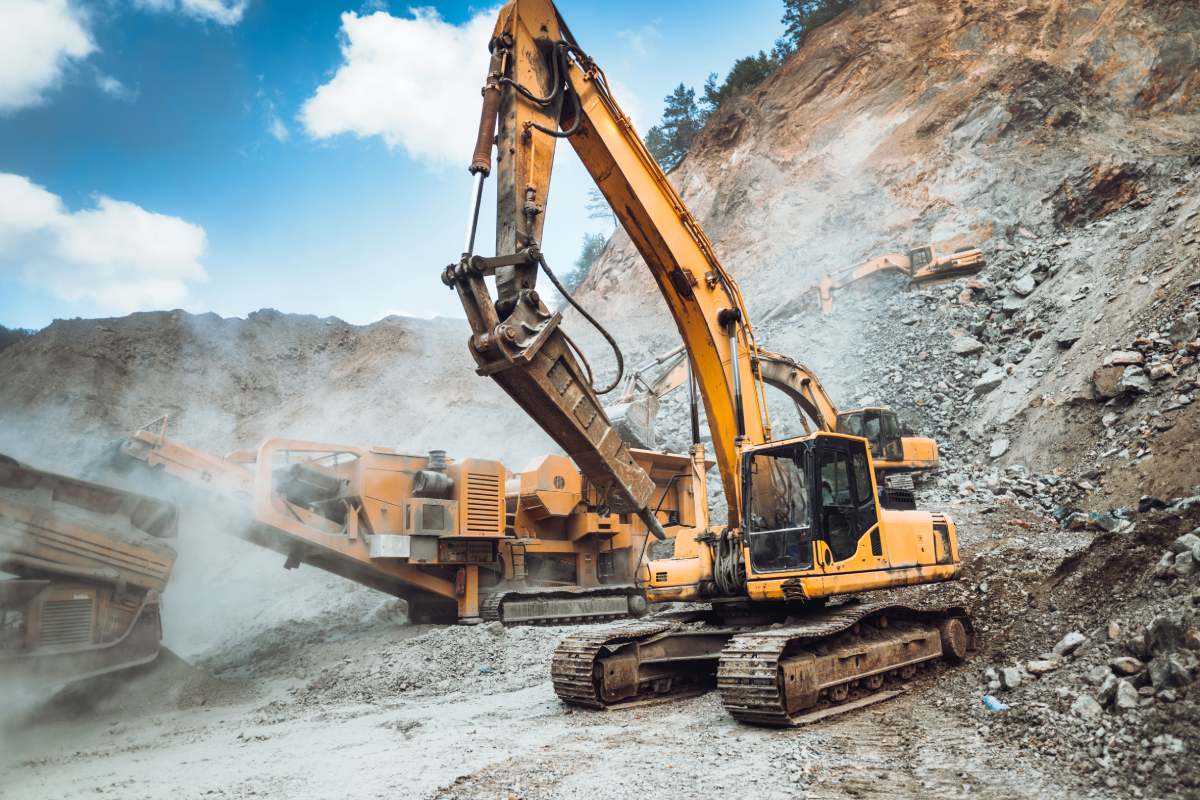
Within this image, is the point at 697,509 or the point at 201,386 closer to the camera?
the point at 697,509

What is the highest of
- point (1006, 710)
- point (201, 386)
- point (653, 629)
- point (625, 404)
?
point (201, 386)

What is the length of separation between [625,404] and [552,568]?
324 cm

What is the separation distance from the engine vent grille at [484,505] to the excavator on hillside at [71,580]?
11.0 feet

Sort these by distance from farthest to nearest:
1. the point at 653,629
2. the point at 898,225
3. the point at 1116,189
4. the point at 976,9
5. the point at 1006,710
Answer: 1. the point at 976,9
2. the point at 898,225
3. the point at 1116,189
4. the point at 653,629
5. the point at 1006,710

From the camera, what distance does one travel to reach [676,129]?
41.2 m

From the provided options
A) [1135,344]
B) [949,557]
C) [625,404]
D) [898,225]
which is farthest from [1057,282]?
[949,557]

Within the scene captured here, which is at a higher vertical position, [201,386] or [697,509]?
[201,386]

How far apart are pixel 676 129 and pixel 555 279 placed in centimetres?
3883

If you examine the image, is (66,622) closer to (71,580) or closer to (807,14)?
(71,580)

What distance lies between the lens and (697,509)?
633cm

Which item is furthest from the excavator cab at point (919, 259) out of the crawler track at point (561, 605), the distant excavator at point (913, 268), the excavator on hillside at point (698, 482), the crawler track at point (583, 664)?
the crawler track at point (583, 664)

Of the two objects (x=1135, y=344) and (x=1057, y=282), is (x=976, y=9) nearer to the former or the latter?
(x=1057, y=282)

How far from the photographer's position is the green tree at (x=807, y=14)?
32938mm

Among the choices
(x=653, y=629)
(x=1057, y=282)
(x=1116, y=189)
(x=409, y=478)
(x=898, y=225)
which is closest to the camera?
(x=653, y=629)
